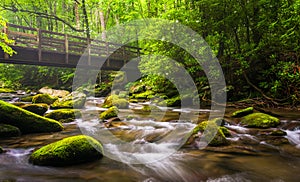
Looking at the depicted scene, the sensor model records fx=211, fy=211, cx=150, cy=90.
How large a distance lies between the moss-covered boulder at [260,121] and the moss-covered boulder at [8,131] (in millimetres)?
6012

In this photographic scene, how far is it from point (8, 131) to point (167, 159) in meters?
3.86

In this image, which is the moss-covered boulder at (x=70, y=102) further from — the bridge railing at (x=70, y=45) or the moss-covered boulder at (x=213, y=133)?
the moss-covered boulder at (x=213, y=133)

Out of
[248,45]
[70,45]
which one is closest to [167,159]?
[248,45]

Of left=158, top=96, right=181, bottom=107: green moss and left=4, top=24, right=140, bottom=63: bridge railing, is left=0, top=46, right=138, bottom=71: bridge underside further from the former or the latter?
left=158, top=96, right=181, bottom=107: green moss

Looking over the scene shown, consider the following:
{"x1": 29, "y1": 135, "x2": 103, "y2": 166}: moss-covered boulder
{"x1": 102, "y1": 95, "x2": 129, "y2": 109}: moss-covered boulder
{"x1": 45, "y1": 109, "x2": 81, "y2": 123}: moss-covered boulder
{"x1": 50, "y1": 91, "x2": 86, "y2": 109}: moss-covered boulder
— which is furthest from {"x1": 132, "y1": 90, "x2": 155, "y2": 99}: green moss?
Result: {"x1": 29, "y1": 135, "x2": 103, "y2": 166}: moss-covered boulder

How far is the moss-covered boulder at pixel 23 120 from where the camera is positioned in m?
5.12

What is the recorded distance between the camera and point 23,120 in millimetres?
5348

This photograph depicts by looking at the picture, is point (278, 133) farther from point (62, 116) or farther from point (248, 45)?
point (62, 116)

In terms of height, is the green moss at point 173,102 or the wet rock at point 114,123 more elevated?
the green moss at point 173,102

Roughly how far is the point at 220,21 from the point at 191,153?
23.7 ft

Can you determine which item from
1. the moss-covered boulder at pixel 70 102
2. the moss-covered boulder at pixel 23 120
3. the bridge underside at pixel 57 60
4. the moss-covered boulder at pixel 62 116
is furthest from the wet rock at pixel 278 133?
the bridge underside at pixel 57 60

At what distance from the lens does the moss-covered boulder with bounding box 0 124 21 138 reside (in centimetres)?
500

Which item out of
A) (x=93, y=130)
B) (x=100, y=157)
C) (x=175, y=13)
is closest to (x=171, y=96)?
(x=175, y=13)

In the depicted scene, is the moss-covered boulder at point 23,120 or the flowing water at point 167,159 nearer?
the flowing water at point 167,159
